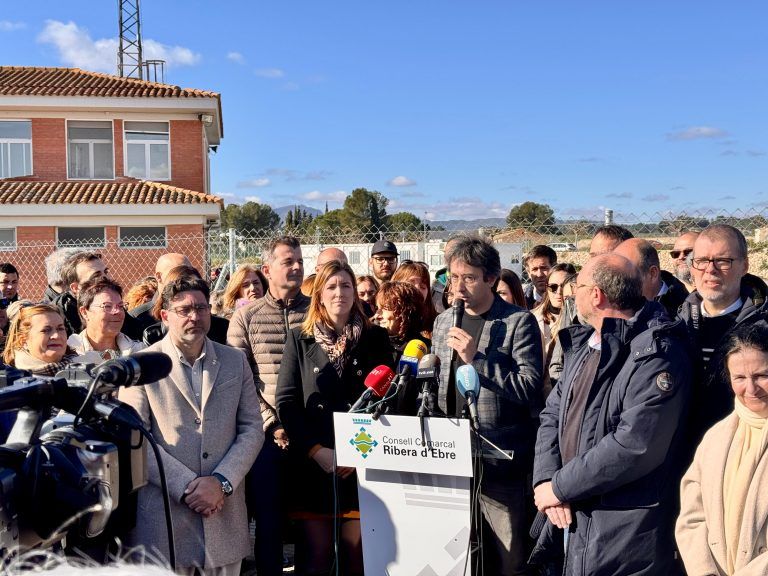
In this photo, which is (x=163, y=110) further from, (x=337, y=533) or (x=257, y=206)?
(x=257, y=206)

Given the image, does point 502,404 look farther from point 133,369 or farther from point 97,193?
point 97,193

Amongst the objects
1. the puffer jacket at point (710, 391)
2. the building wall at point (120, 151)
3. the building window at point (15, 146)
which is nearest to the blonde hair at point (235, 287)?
the puffer jacket at point (710, 391)

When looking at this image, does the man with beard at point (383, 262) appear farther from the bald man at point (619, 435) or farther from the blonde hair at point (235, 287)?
the bald man at point (619, 435)

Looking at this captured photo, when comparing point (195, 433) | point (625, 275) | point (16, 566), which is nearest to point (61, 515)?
point (16, 566)

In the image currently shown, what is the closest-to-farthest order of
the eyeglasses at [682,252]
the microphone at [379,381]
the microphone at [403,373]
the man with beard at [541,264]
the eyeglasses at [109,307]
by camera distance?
the microphone at [403,373], the microphone at [379,381], the eyeglasses at [109,307], the eyeglasses at [682,252], the man with beard at [541,264]

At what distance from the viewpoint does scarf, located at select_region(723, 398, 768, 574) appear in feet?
10.5

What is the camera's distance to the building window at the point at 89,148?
2605 cm

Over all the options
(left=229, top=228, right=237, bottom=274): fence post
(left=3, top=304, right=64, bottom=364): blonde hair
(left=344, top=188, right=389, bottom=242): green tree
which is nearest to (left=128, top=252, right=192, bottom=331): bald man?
(left=3, top=304, right=64, bottom=364): blonde hair

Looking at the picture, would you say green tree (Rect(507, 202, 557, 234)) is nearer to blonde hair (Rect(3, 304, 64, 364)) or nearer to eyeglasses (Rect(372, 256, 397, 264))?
eyeglasses (Rect(372, 256, 397, 264))

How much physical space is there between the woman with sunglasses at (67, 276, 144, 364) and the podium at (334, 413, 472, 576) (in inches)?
73.7

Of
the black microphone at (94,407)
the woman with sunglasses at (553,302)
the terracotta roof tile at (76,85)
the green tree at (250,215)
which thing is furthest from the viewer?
the green tree at (250,215)

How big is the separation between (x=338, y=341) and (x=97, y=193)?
872 inches

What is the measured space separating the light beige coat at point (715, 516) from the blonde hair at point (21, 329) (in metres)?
3.79

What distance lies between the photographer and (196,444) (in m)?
4.16
